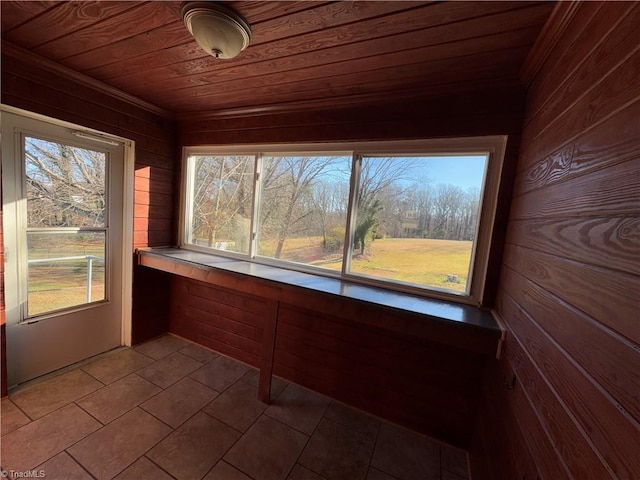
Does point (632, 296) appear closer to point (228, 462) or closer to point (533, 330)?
point (533, 330)

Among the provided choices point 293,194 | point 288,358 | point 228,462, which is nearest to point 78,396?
point 228,462

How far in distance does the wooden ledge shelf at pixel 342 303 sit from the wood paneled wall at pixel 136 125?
0.34 m

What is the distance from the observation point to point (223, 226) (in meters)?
2.41

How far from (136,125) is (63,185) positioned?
71cm

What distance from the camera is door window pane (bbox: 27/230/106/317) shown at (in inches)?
71.5

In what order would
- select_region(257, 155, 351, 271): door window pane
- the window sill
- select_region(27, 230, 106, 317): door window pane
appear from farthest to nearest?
select_region(257, 155, 351, 271): door window pane < select_region(27, 230, 106, 317): door window pane < the window sill

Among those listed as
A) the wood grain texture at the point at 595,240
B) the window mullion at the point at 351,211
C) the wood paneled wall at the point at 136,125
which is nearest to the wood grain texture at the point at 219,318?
the wood paneled wall at the point at 136,125

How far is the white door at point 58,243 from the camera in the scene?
66.6 inches

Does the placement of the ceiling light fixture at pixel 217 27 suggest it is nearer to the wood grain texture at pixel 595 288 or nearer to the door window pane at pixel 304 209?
the door window pane at pixel 304 209

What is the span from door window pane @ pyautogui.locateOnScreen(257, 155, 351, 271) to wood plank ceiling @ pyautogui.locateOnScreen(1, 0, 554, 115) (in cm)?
48

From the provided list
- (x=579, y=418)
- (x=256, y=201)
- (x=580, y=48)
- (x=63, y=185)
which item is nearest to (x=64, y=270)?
(x=63, y=185)

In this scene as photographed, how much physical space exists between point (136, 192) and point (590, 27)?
282 centimetres

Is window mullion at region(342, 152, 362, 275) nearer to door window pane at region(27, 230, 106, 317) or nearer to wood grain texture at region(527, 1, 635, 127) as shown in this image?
wood grain texture at region(527, 1, 635, 127)

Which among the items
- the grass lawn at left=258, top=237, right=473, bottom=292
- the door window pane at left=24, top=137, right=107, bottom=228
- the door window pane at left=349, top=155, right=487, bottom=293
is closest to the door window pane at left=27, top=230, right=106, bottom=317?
the door window pane at left=24, top=137, right=107, bottom=228
